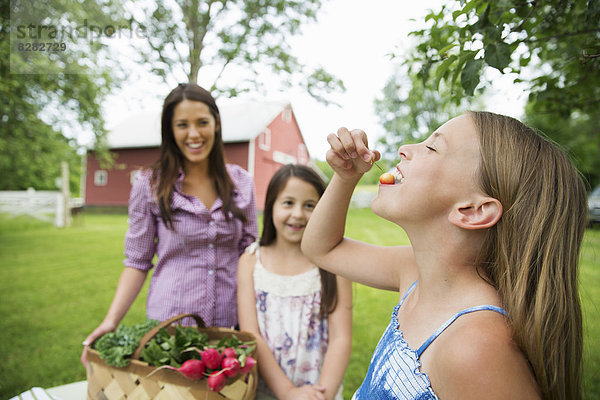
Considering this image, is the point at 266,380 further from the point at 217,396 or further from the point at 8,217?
the point at 8,217

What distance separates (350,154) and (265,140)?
70.1 ft

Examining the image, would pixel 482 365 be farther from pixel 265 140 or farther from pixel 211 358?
pixel 265 140

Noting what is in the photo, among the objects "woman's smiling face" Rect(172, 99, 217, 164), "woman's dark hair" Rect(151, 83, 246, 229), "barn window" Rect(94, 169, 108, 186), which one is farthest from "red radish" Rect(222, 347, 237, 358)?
"barn window" Rect(94, 169, 108, 186)

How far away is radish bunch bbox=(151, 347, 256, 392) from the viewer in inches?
A: 54.9

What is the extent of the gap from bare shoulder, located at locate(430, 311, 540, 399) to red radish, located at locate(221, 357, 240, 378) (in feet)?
2.40

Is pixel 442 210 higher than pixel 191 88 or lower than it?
lower

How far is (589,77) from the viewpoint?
2357 millimetres

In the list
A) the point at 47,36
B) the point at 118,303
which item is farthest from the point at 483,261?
the point at 47,36

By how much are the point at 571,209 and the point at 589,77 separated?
5.82ft

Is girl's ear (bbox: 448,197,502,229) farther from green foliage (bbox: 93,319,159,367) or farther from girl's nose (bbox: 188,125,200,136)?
girl's nose (bbox: 188,125,200,136)

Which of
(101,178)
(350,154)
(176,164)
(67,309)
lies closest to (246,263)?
(176,164)

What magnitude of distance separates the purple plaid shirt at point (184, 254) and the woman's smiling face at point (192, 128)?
219 millimetres

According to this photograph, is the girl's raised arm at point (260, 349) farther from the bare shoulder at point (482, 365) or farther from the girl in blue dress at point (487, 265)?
the bare shoulder at point (482, 365)

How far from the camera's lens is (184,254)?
2387 mm
